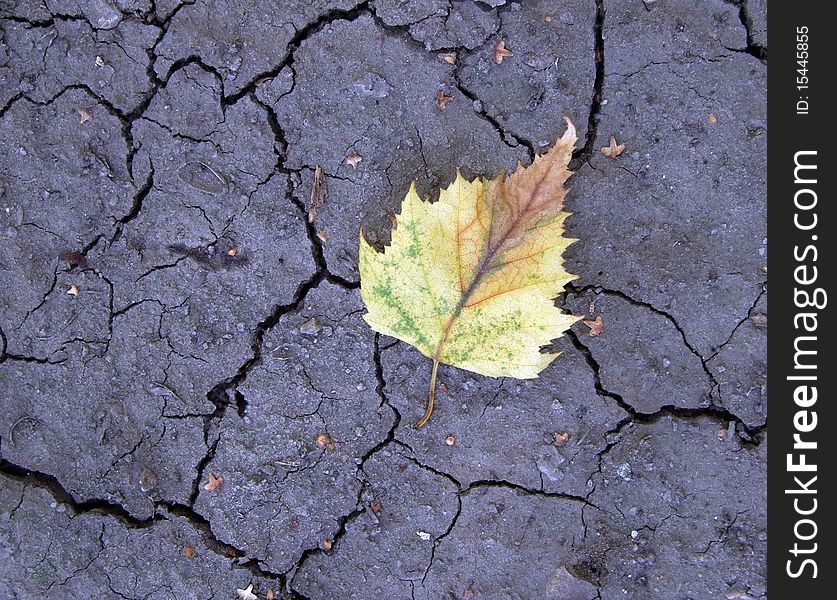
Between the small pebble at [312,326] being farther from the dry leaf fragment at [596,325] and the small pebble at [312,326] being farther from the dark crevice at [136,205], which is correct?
the dry leaf fragment at [596,325]

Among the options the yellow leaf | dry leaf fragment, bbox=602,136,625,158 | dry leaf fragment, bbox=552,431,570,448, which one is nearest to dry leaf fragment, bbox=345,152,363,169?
the yellow leaf

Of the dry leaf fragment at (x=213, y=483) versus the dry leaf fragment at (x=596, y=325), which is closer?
the dry leaf fragment at (x=596, y=325)

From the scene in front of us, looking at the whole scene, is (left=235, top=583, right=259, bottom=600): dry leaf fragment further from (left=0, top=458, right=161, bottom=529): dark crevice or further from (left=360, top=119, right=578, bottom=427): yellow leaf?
(left=360, top=119, right=578, bottom=427): yellow leaf

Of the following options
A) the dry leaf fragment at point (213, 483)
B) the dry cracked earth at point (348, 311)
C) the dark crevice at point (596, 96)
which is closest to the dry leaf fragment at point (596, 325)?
the dry cracked earth at point (348, 311)

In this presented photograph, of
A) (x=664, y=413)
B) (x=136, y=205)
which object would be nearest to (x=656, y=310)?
(x=664, y=413)

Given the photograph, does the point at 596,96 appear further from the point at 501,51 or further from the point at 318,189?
the point at 318,189

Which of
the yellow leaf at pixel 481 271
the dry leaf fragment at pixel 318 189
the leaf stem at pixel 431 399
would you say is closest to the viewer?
the yellow leaf at pixel 481 271
